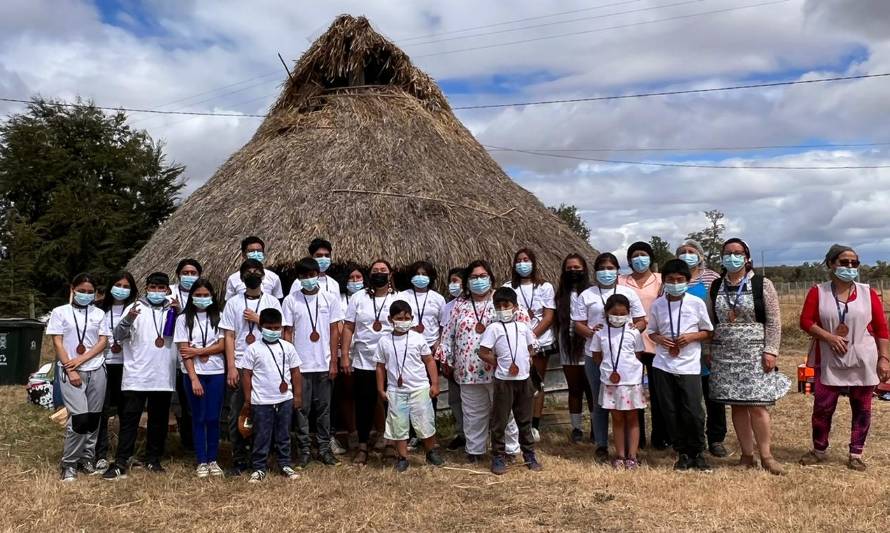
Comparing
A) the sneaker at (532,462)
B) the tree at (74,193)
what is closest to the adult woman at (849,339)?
the sneaker at (532,462)

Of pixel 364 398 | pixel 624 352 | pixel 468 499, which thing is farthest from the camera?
pixel 364 398

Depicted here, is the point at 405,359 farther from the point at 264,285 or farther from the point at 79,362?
the point at 79,362

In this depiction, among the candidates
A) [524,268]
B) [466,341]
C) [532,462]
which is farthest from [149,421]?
[524,268]

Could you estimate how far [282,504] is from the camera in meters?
4.40

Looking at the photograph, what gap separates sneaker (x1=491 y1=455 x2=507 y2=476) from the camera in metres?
5.10

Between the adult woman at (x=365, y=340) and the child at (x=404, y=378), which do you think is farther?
the adult woman at (x=365, y=340)

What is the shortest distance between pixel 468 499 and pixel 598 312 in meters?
1.71

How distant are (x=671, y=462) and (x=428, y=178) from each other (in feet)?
13.9

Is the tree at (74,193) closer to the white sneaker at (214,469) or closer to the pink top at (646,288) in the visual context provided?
the white sneaker at (214,469)

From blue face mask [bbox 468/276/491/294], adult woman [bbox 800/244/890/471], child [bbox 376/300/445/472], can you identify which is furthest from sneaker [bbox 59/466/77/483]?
adult woman [bbox 800/244/890/471]

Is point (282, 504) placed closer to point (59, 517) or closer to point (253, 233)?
point (59, 517)

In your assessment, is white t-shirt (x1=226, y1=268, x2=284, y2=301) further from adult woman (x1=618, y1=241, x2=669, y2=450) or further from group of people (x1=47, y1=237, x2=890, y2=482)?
adult woman (x1=618, y1=241, x2=669, y2=450)

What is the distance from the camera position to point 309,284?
5.38 metres

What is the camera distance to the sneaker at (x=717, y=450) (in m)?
5.55
